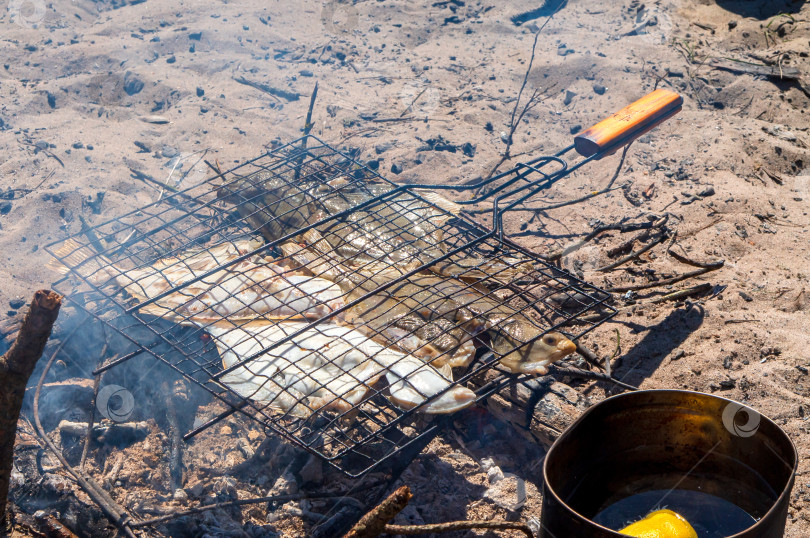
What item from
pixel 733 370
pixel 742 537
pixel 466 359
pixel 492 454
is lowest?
pixel 492 454

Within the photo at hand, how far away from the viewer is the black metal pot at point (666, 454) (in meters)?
2.44

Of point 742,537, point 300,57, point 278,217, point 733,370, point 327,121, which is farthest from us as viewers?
point 300,57

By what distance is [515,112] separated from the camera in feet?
24.5

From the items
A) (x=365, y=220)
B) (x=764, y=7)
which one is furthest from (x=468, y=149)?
(x=764, y=7)

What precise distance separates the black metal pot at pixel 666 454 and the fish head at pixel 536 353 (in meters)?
0.57

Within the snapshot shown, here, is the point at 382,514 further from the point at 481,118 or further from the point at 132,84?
the point at 132,84

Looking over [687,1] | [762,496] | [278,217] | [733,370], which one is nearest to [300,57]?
[278,217]

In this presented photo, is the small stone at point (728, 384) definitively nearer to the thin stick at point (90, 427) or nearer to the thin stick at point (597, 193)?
the thin stick at point (597, 193)

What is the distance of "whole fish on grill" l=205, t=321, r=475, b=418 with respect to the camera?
2988 millimetres

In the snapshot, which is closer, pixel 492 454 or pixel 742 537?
pixel 742 537

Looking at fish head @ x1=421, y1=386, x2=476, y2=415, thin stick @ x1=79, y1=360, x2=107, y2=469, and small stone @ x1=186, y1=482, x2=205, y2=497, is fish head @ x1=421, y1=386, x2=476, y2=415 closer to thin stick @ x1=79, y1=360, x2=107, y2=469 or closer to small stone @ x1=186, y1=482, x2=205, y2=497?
small stone @ x1=186, y1=482, x2=205, y2=497

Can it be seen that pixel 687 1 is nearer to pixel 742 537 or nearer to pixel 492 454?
pixel 492 454

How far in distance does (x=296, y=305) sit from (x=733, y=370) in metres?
2.75

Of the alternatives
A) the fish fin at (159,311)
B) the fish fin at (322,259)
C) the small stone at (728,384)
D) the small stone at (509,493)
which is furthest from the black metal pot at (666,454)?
the fish fin at (159,311)
